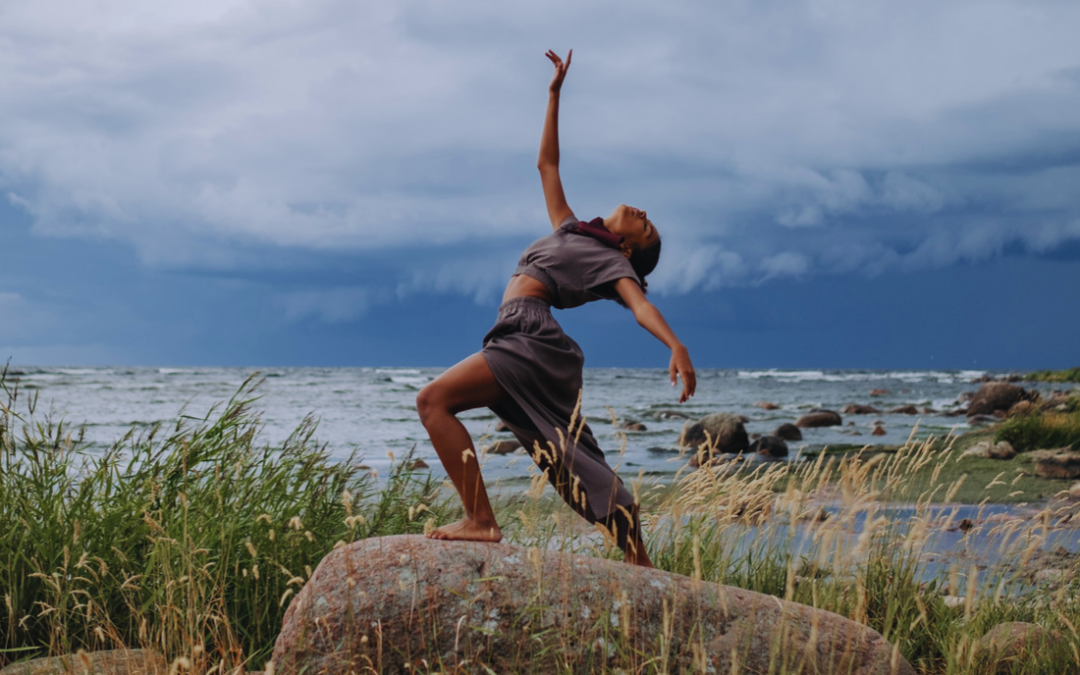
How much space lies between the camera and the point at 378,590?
3070 millimetres

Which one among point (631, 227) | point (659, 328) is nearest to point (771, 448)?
point (631, 227)

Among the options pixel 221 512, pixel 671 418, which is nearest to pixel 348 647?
pixel 221 512

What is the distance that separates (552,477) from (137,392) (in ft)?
103

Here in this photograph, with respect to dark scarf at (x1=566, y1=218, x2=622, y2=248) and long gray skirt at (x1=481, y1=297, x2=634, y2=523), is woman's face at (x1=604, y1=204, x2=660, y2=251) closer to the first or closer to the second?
dark scarf at (x1=566, y1=218, x2=622, y2=248)

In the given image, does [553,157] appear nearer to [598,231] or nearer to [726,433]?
[598,231]

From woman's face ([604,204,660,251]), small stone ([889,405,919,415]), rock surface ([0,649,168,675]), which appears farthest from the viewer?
small stone ([889,405,919,415])

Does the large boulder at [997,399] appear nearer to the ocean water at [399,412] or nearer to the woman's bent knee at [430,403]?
the ocean water at [399,412]

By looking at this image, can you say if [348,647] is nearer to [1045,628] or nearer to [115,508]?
[115,508]

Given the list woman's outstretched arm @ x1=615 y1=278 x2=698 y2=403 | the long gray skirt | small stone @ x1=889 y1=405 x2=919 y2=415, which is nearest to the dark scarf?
woman's outstretched arm @ x1=615 y1=278 x2=698 y2=403

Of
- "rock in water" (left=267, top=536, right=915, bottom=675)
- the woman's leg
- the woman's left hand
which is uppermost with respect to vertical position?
the woman's left hand

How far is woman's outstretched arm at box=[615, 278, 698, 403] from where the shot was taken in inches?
132

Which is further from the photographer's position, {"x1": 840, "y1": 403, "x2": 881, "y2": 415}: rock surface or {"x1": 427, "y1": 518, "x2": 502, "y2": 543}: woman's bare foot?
{"x1": 840, "y1": 403, "x2": 881, "y2": 415}: rock surface

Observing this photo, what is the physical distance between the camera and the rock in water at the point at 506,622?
3004 mm

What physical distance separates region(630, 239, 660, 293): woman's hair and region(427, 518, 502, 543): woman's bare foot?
1521 millimetres
